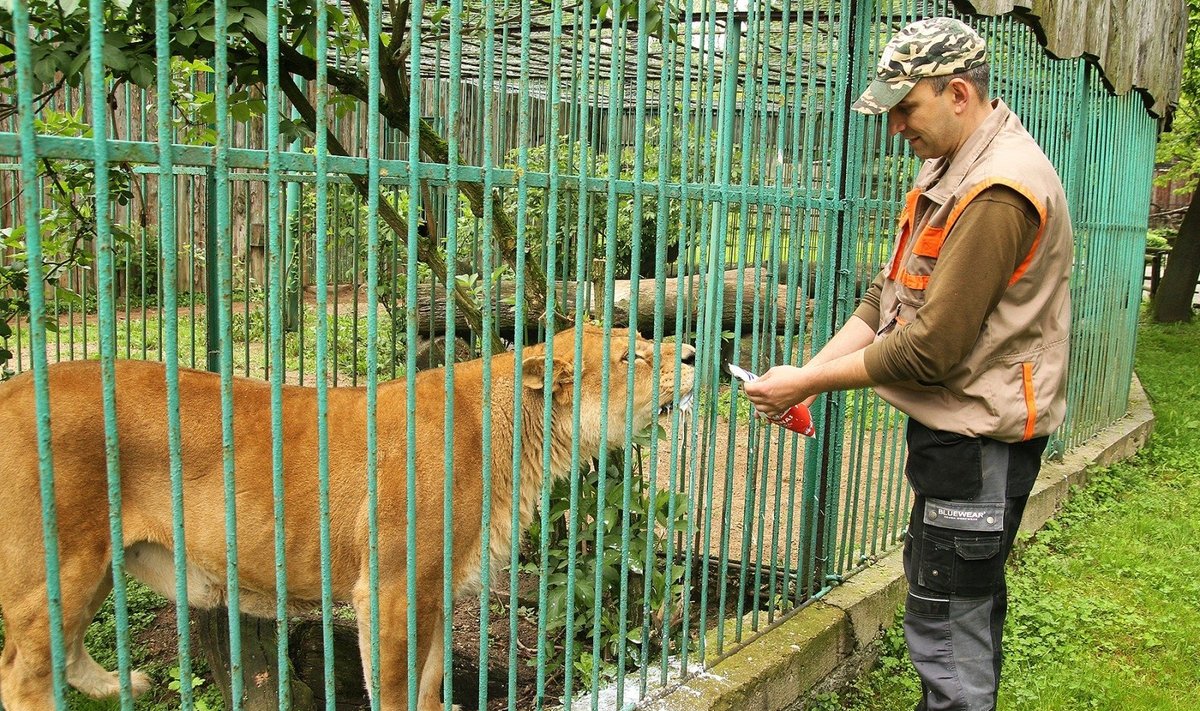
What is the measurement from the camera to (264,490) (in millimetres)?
3447

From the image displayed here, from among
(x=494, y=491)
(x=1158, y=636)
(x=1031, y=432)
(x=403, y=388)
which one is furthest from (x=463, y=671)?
(x=1158, y=636)

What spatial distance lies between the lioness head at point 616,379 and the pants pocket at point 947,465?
3.01 ft

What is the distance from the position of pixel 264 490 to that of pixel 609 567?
4.55ft

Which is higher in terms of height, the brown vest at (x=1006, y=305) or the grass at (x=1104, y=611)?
the brown vest at (x=1006, y=305)

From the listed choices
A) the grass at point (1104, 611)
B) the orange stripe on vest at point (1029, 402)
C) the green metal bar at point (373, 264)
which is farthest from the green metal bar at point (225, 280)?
the grass at point (1104, 611)

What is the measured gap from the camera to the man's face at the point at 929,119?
119 inches

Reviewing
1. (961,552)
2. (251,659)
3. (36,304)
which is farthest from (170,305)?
(251,659)

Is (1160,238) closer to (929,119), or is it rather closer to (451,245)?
(929,119)

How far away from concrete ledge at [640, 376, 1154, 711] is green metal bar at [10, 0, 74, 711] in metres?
2.21

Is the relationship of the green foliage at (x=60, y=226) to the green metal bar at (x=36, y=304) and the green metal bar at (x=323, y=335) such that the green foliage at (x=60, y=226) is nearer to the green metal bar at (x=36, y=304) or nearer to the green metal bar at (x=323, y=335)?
the green metal bar at (x=323, y=335)

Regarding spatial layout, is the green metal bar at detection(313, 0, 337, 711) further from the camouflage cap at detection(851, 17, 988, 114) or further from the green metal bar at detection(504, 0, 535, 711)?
the camouflage cap at detection(851, 17, 988, 114)

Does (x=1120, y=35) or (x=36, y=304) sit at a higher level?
(x=1120, y=35)

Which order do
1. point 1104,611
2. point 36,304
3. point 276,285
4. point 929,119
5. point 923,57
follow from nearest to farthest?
point 36,304 < point 276,285 < point 923,57 < point 929,119 < point 1104,611

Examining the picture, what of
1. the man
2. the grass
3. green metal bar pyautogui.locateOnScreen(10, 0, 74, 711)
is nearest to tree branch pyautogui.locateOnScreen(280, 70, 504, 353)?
the man
